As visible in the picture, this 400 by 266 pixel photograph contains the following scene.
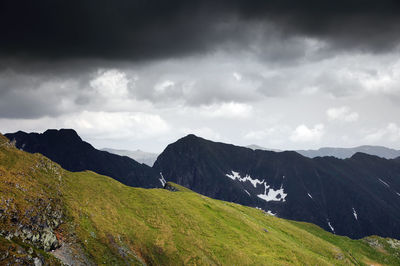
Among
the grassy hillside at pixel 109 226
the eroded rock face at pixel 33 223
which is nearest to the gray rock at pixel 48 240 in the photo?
the eroded rock face at pixel 33 223

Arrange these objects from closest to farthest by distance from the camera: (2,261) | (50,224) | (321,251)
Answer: (2,261) < (50,224) < (321,251)

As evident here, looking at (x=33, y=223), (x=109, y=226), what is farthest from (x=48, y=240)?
(x=109, y=226)

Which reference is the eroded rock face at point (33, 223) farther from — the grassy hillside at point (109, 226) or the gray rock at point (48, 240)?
the grassy hillside at point (109, 226)

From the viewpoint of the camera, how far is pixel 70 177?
226ft

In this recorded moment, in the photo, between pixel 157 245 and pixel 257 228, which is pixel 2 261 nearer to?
pixel 157 245

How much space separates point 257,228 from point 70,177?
184 ft

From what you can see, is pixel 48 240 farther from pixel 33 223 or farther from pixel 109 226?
pixel 109 226

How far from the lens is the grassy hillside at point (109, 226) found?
43438mm

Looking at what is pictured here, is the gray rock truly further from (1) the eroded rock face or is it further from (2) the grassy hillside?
(2) the grassy hillside

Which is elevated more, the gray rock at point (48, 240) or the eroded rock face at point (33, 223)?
the eroded rock face at point (33, 223)

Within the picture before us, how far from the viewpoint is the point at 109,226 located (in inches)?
2247

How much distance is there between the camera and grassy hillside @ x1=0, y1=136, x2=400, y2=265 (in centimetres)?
4344

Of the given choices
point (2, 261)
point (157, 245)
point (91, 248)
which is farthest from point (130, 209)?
point (2, 261)

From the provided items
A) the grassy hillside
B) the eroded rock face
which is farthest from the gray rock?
the grassy hillside
